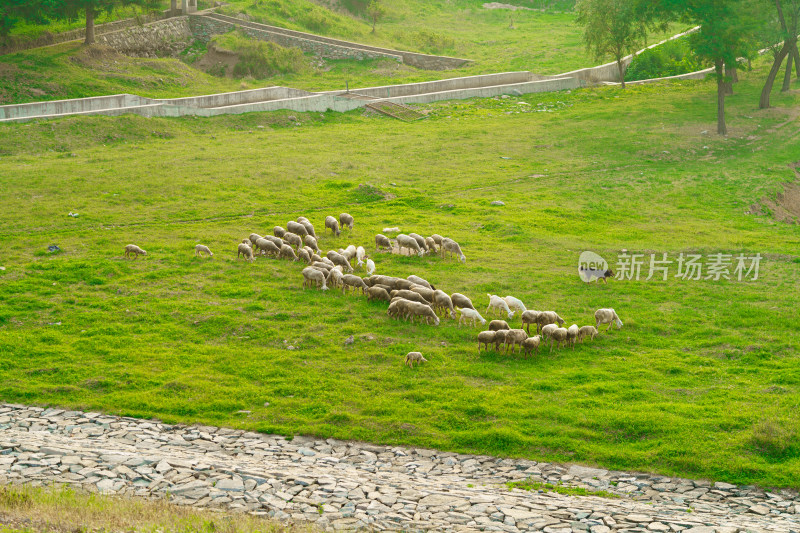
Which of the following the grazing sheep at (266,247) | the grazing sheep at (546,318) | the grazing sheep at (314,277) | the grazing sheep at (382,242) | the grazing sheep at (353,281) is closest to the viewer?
the grazing sheep at (546,318)

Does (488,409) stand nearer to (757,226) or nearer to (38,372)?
(38,372)

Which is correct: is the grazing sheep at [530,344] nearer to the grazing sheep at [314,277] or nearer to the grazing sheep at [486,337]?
the grazing sheep at [486,337]

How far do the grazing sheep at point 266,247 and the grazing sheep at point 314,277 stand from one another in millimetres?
3215

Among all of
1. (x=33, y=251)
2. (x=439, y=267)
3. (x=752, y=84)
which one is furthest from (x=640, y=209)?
(x=752, y=84)

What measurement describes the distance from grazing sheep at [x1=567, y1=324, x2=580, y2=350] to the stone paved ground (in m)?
5.83

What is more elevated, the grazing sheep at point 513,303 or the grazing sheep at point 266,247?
the grazing sheep at point 266,247

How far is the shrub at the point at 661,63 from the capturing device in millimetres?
67312

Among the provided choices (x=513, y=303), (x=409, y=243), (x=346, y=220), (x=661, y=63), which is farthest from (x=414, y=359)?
(x=661, y=63)

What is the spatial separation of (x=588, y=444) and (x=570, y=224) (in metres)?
19.0

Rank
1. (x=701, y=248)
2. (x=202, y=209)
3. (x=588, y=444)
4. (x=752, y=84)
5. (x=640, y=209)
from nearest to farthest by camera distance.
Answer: (x=588, y=444) < (x=701, y=248) < (x=202, y=209) < (x=640, y=209) < (x=752, y=84)

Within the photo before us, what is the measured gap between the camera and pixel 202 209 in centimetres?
3319

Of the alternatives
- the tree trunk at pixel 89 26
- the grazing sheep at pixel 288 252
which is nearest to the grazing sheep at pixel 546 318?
the grazing sheep at pixel 288 252

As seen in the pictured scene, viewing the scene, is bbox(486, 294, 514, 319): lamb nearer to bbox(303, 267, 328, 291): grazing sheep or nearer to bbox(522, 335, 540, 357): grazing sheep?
bbox(522, 335, 540, 357): grazing sheep

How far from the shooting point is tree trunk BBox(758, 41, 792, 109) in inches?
2009
